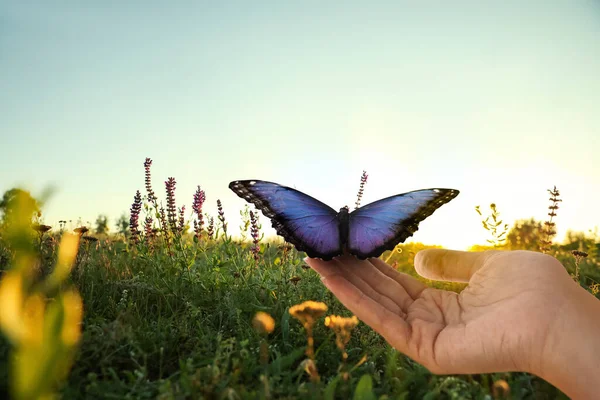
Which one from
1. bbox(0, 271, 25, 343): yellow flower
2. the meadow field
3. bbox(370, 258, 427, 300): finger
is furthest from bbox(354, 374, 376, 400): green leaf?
bbox(0, 271, 25, 343): yellow flower

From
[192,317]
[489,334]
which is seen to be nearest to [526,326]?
[489,334]

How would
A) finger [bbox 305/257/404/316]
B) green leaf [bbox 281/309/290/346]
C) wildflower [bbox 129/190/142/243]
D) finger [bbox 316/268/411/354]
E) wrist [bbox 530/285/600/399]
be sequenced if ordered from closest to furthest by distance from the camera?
wrist [bbox 530/285/600/399], finger [bbox 316/268/411/354], finger [bbox 305/257/404/316], green leaf [bbox 281/309/290/346], wildflower [bbox 129/190/142/243]

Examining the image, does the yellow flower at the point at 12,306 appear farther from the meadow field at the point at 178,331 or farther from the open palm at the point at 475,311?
the open palm at the point at 475,311

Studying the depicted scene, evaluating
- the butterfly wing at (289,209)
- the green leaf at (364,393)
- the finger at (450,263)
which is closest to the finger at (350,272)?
the butterfly wing at (289,209)

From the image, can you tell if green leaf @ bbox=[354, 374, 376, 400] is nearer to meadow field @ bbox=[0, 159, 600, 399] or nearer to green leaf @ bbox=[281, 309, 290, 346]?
meadow field @ bbox=[0, 159, 600, 399]

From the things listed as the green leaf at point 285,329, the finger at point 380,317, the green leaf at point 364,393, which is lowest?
the green leaf at point 364,393
